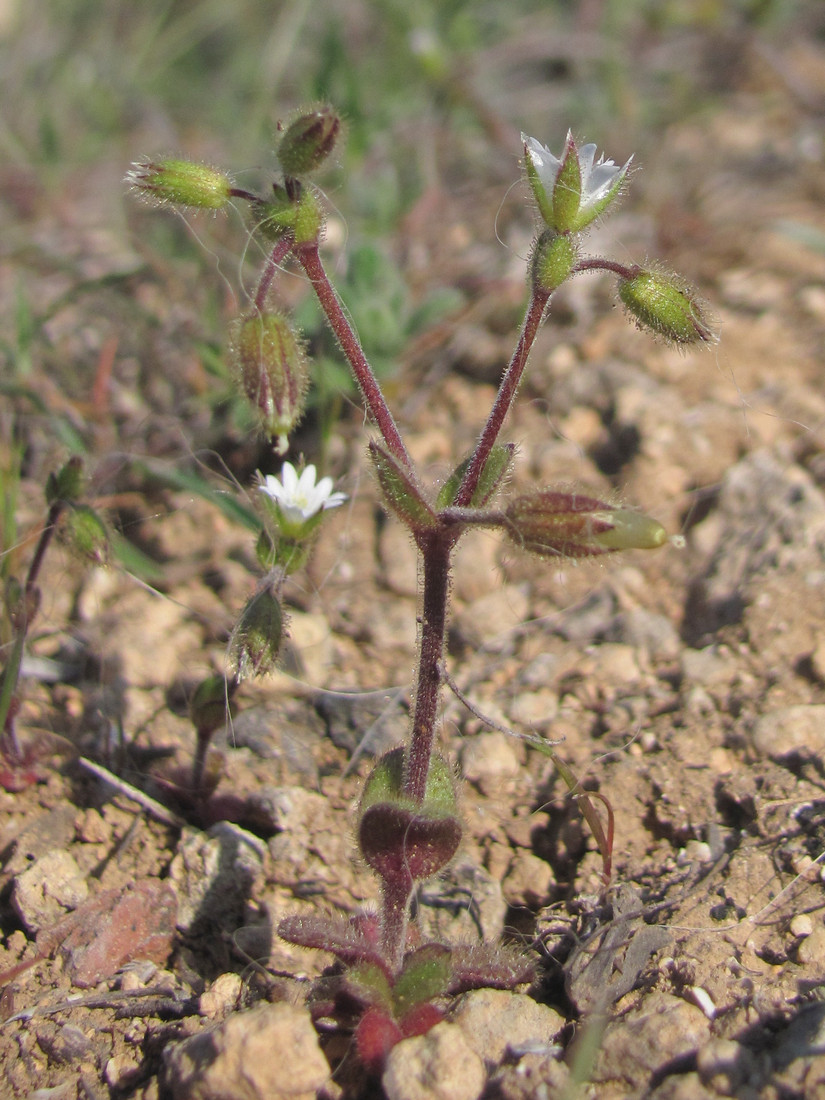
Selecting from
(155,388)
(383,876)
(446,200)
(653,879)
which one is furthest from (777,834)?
(446,200)

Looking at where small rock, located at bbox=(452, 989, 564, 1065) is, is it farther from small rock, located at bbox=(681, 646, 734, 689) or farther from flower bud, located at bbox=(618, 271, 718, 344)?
flower bud, located at bbox=(618, 271, 718, 344)

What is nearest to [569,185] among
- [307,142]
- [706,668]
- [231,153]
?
[307,142]

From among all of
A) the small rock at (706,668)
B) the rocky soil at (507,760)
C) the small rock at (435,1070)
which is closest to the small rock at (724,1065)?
the rocky soil at (507,760)

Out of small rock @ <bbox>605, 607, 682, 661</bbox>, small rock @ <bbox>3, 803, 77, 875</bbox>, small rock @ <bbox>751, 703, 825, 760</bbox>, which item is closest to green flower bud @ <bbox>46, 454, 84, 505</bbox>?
small rock @ <bbox>3, 803, 77, 875</bbox>

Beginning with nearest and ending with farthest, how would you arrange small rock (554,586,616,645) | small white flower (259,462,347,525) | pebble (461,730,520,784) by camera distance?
small white flower (259,462,347,525), pebble (461,730,520,784), small rock (554,586,616,645)

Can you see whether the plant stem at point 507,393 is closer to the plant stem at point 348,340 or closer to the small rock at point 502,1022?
the plant stem at point 348,340

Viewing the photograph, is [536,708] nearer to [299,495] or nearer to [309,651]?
[309,651]
